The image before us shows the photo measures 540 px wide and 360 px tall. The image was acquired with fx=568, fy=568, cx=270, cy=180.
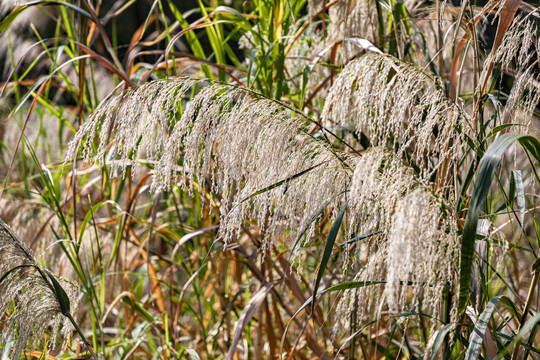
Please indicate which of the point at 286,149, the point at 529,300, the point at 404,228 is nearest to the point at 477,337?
the point at 529,300

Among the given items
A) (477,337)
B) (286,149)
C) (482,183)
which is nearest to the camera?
(482,183)

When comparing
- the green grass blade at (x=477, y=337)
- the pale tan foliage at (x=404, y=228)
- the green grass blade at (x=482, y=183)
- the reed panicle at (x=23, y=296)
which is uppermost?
the green grass blade at (x=482, y=183)

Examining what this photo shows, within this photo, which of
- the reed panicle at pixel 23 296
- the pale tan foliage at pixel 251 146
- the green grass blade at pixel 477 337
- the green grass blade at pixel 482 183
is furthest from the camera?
the reed panicle at pixel 23 296

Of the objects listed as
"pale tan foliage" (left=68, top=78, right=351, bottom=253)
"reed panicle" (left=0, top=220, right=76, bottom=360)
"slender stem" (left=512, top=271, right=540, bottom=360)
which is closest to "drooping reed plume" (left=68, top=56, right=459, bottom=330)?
"pale tan foliage" (left=68, top=78, right=351, bottom=253)

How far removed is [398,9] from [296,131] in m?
0.71

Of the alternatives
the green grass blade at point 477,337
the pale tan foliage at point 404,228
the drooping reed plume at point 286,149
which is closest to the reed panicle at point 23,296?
the drooping reed plume at point 286,149

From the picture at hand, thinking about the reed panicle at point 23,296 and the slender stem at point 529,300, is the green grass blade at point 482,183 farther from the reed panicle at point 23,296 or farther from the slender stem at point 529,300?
the reed panicle at point 23,296

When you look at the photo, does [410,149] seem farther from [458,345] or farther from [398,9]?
[458,345]

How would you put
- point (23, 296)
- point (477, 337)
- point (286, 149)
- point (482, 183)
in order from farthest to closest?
point (23, 296)
point (286, 149)
point (477, 337)
point (482, 183)

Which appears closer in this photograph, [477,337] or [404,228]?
[404,228]

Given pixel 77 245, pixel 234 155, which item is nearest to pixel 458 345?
pixel 234 155

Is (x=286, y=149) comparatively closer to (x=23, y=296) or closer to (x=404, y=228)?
(x=404, y=228)

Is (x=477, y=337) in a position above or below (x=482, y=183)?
below

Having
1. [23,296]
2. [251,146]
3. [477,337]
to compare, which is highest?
[251,146]
